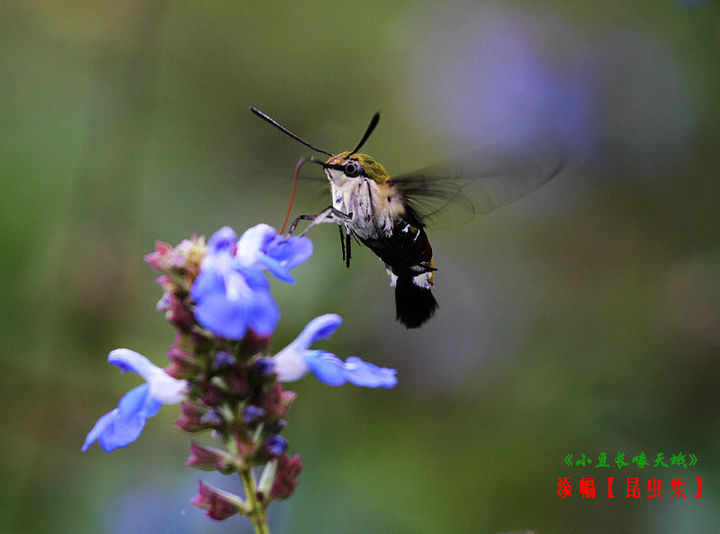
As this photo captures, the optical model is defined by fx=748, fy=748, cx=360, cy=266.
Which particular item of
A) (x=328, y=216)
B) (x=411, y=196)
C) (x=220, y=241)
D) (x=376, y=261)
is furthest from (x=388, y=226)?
(x=376, y=261)

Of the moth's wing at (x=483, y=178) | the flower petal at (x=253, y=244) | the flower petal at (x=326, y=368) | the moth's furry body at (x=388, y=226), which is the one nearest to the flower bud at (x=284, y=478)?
the flower petal at (x=326, y=368)

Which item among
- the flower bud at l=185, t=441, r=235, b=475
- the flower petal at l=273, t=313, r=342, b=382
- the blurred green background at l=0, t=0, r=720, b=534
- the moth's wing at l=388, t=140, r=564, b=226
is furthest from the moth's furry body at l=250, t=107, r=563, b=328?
the flower bud at l=185, t=441, r=235, b=475

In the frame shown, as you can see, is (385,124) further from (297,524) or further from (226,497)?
(226,497)

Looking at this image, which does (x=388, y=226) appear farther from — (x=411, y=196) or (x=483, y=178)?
(x=483, y=178)

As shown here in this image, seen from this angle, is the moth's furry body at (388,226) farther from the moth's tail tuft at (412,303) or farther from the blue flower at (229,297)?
the blue flower at (229,297)

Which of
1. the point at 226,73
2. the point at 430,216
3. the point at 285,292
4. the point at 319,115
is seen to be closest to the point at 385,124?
the point at 319,115

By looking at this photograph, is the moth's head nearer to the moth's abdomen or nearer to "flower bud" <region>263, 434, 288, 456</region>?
the moth's abdomen
